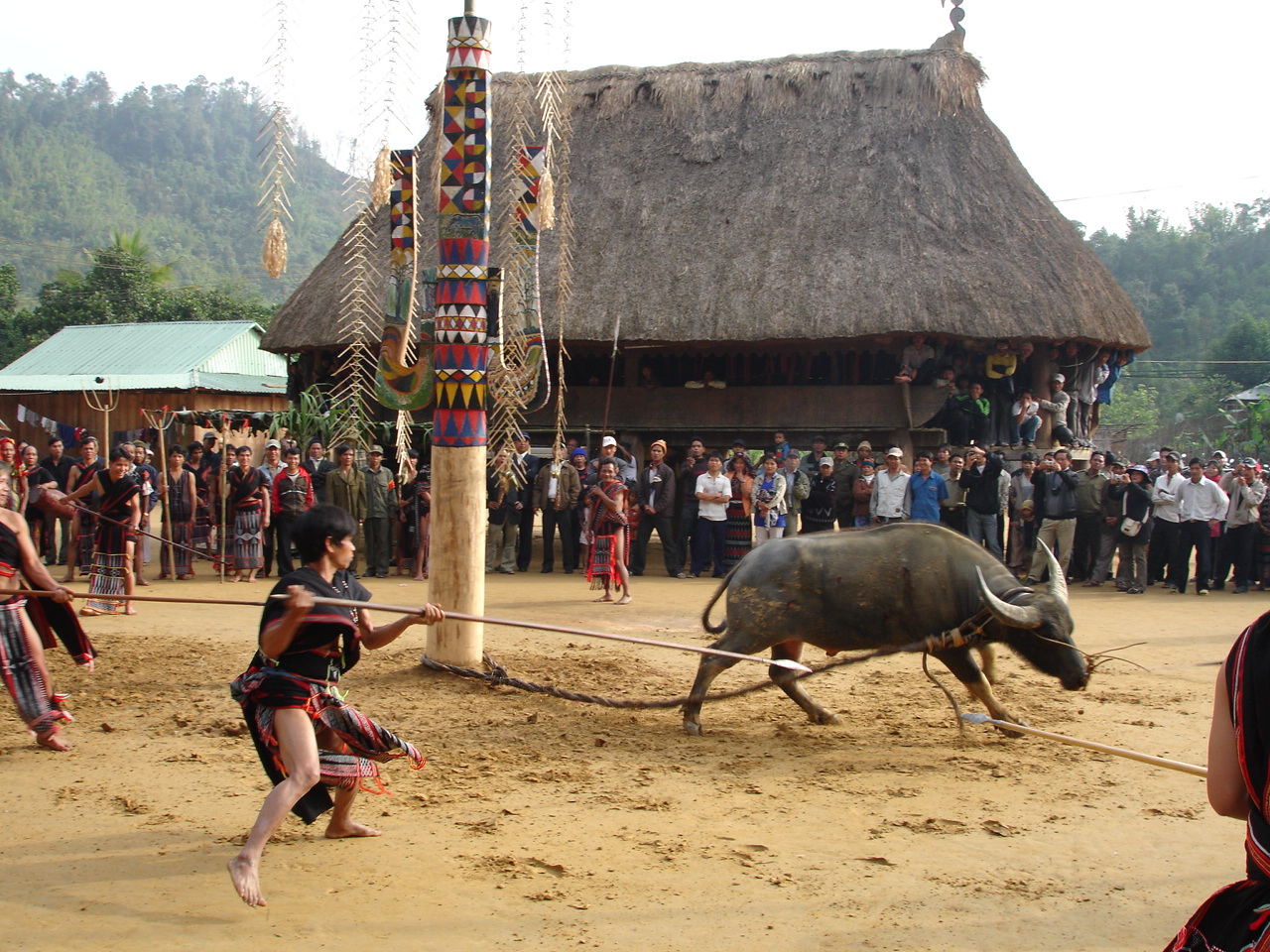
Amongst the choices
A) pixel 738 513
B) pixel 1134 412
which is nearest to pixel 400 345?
pixel 738 513

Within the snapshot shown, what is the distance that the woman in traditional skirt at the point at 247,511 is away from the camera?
12.5m

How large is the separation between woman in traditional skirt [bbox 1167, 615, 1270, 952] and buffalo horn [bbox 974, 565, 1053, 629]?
3521 millimetres

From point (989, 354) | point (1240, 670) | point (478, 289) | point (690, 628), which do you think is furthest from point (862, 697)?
point (989, 354)

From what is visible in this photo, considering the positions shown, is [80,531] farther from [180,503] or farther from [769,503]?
[769,503]

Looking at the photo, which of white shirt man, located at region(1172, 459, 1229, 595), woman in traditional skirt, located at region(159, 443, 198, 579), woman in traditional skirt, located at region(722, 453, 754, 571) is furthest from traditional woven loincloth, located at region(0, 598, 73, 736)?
white shirt man, located at region(1172, 459, 1229, 595)

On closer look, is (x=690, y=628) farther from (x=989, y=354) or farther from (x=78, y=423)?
(x=78, y=423)

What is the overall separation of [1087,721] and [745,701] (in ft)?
7.09

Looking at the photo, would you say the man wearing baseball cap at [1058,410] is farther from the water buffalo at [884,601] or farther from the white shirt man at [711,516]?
the water buffalo at [884,601]

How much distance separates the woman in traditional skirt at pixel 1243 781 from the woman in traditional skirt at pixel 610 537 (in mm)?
9096

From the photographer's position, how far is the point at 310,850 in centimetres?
436

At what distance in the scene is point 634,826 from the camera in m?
4.69

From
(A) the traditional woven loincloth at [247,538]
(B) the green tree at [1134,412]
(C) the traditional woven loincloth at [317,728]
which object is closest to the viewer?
(C) the traditional woven loincloth at [317,728]

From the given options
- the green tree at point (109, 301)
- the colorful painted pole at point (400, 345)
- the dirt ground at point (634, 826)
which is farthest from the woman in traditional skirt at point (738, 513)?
the green tree at point (109, 301)

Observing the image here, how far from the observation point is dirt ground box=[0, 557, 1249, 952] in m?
3.73
